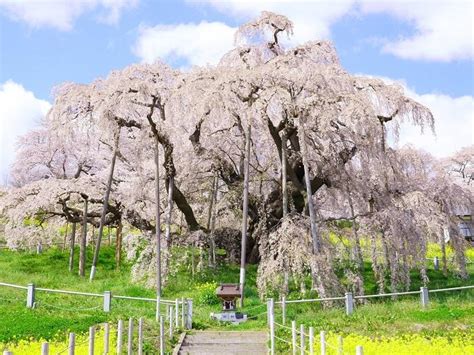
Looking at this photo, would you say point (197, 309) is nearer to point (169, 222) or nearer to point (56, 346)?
point (169, 222)

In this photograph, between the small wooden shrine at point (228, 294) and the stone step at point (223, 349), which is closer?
the stone step at point (223, 349)

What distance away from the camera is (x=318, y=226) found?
81.4 feet

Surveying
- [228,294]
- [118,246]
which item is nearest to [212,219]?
[118,246]

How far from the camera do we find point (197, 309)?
23.6m

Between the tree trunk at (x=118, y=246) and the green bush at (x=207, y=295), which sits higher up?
the tree trunk at (x=118, y=246)

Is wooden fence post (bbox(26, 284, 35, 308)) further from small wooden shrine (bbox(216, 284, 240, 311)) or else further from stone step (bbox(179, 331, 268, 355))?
small wooden shrine (bbox(216, 284, 240, 311))

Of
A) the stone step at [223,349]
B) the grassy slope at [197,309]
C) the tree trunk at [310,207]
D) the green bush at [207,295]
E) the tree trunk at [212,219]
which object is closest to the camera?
the stone step at [223,349]

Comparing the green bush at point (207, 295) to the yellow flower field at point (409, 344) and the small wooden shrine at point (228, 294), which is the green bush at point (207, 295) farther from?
the yellow flower field at point (409, 344)

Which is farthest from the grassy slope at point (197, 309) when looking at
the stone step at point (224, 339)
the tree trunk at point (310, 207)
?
the tree trunk at point (310, 207)

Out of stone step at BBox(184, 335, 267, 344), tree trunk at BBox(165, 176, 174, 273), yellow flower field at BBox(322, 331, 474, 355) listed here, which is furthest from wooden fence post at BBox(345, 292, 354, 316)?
tree trunk at BBox(165, 176, 174, 273)

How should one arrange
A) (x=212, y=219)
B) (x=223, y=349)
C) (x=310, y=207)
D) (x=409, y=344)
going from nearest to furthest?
(x=409, y=344) → (x=223, y=349) → (x=310, y=207) → (x=212, y=219)

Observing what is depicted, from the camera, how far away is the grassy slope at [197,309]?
60.1 feet

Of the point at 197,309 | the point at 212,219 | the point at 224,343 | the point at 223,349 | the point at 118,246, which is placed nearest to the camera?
the point at 223,349

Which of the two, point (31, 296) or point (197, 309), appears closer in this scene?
point (31, 296)
